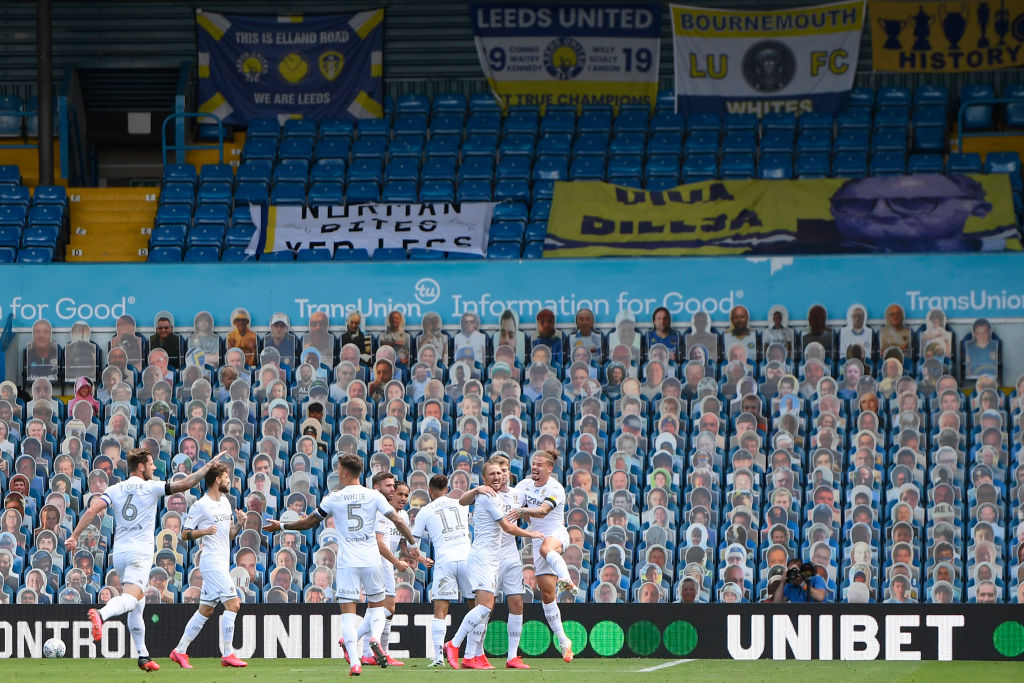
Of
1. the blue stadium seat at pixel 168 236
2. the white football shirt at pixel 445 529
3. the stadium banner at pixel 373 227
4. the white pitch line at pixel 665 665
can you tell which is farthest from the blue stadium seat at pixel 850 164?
the white football shirt at pixel 445 529

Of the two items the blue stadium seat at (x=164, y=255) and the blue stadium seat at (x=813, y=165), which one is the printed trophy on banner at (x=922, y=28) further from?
the blue stadium seat at (x=164, y=255)

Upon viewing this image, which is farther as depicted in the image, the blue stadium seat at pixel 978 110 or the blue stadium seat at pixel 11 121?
the blue stadium seat at pixel 11 121

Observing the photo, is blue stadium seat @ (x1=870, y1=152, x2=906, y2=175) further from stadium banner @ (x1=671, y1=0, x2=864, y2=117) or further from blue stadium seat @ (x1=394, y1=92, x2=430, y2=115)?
blue stadium seat @ (x1=394, y1=92, x2=430, y2=115)

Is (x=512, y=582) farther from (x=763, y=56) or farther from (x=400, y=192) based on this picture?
(x=763, y=56)

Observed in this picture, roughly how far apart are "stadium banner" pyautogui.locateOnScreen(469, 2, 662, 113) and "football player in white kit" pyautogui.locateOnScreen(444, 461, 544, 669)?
1326cm

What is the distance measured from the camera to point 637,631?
15508mm

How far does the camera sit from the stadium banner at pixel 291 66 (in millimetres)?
26781

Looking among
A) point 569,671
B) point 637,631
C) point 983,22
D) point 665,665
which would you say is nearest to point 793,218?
point 983,22

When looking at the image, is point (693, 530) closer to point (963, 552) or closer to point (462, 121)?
point (963, 552)

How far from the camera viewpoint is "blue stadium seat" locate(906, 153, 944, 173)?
23.0 meters

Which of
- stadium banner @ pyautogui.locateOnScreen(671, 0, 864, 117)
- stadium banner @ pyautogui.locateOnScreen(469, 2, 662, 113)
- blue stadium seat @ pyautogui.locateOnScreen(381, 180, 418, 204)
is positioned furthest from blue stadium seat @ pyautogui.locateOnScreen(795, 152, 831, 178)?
blue stadium seat @ pyautogui.locateOnScreen(381, 180, 418, 204)

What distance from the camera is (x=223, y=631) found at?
532 inches

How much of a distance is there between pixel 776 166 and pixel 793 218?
6.05ft

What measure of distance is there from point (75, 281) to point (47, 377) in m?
1.40
